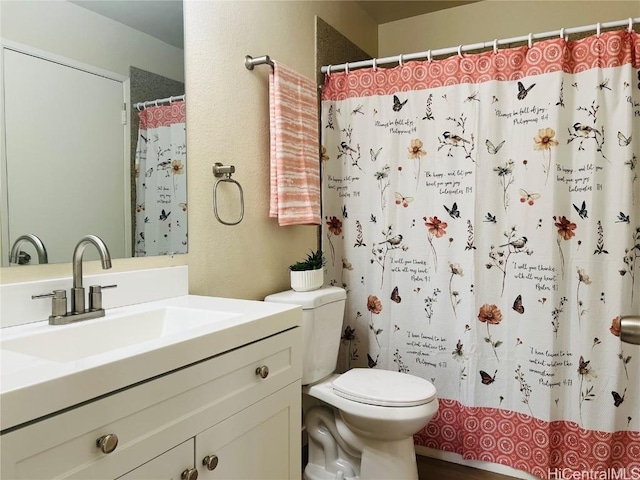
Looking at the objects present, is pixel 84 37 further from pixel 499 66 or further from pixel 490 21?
pixel 490 21

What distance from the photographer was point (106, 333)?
1.23 meters

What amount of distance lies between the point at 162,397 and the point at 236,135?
3.91ft

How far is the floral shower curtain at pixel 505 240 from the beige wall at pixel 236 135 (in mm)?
427

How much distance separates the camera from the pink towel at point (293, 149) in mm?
1979

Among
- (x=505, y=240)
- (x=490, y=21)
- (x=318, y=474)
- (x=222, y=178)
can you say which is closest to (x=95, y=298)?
(x=222, y=178)

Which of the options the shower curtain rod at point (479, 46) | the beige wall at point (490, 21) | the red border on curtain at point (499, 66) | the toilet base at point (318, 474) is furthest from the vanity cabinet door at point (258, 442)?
the beige wall at point (490, 21)

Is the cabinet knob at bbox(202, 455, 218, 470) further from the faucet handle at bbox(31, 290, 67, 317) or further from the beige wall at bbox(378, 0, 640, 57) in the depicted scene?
the beige wall at bbox(378, 0, 640, 57)

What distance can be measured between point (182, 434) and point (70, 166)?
0.80 meters

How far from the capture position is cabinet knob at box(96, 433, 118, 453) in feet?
2.72

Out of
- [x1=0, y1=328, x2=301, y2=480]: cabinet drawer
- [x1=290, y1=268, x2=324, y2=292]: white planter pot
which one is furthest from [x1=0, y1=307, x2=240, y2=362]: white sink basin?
[x1=290, y1=268, x2=324, y2=292]: white planter pot

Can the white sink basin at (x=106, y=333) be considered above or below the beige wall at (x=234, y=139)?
below

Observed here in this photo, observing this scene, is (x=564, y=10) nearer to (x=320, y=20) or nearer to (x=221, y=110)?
(x=320, y=20)

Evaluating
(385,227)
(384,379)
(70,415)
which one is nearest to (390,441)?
(384,379)

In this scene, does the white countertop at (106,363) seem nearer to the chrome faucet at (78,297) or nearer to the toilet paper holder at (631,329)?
the chrome faucet at (78,297)
